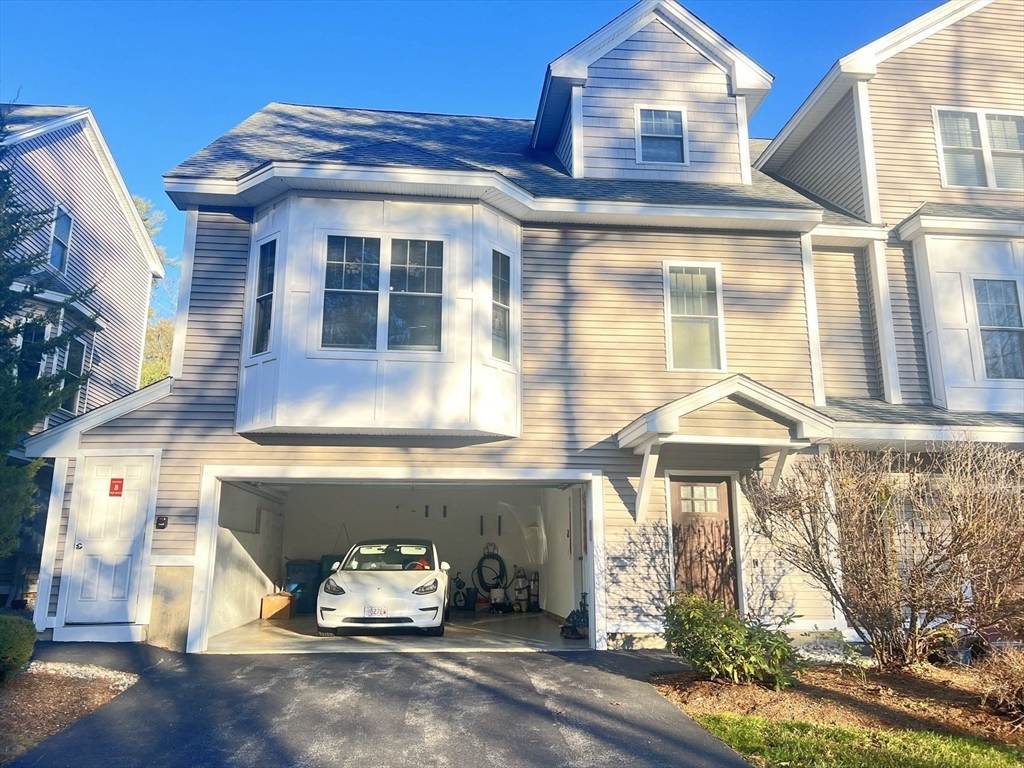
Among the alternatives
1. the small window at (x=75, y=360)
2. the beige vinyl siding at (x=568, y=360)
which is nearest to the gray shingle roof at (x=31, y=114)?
the small window at (x=75, y=360)

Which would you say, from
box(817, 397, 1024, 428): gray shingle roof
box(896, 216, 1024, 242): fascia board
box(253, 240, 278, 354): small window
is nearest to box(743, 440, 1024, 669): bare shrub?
box(817, 397, 1024, 428): gray shingle roof

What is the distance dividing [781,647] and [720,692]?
721 mm

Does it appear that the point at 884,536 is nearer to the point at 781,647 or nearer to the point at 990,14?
the point at 781,647

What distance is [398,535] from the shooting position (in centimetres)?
1516

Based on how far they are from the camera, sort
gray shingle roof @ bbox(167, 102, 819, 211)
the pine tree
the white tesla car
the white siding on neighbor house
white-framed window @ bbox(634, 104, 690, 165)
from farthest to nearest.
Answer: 1. the white siding on neighbor house
2. white-framed window @ bbox(634, 104, 690, 165)
3. gray shingle roof @ bbox(167, 102, 819, 211)
4. the white tesla car
5. the pine tree

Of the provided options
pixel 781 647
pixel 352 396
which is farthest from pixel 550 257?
pixel 781 647

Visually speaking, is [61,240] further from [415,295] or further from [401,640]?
[401,640]

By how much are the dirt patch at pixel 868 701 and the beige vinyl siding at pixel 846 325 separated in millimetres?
4338

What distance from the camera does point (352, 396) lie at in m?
8.71

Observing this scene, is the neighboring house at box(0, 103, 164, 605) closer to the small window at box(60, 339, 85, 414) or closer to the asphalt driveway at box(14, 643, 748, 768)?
the small window at box(60, 339, 85, 414)

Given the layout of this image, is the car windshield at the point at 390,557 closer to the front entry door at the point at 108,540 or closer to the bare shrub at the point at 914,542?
the front entry door at the point at 108,540

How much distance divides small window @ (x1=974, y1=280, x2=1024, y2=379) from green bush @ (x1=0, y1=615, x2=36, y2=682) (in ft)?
38.8

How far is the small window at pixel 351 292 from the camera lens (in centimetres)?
895

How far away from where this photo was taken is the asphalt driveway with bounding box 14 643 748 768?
5223mm
